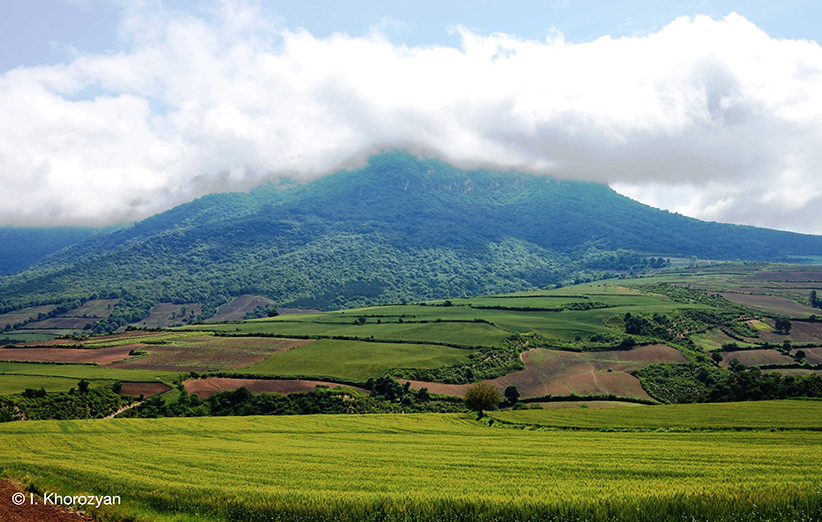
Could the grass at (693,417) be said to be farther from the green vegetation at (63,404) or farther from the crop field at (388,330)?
the crop field at (388,330)

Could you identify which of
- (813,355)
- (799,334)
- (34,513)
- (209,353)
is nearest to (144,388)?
(209,353)

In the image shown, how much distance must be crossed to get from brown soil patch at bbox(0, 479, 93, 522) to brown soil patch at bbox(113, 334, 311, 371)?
9353 centimetres

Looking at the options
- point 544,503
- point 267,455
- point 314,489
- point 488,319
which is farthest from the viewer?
point 488,319

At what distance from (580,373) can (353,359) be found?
49934 millimetres

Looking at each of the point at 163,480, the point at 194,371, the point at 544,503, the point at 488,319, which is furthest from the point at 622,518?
the point at 488,319

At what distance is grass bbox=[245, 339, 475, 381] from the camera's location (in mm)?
113062

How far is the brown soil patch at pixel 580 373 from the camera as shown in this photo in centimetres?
10312

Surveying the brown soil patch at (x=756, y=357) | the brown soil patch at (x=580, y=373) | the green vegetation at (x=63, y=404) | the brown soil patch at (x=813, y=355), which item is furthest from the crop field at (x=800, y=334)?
the green vegetation at (x=63, y=404)

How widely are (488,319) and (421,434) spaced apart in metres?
115

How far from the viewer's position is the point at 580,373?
112625 millimetres

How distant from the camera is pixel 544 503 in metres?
20.4

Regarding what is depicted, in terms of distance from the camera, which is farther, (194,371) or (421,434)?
(194,371)

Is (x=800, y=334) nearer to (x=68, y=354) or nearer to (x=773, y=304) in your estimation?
(x=773, y=304)

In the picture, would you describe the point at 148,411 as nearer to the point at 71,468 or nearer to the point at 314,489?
the point at 71,468
